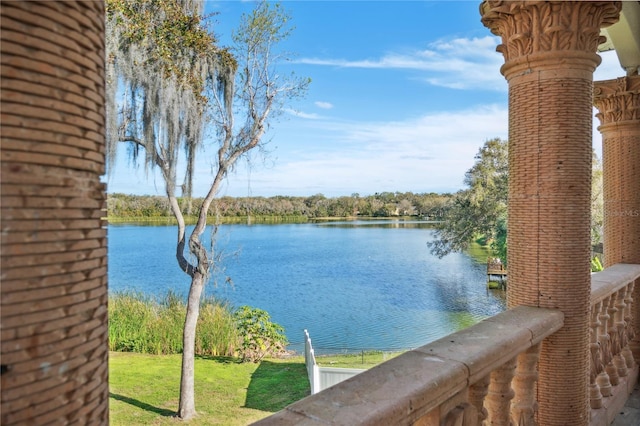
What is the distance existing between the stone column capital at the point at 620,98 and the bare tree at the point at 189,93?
6.33 meters

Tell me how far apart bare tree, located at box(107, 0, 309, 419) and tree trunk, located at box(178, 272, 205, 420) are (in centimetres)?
2

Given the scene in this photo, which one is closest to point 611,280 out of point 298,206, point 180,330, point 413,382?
point 413,382

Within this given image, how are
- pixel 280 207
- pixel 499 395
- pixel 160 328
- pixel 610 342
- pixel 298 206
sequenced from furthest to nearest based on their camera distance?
pixel 298 206, pixel 280 207, pixel 160 328, pixel 610 342, pixel 499 395

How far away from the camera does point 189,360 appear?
8.16 metres

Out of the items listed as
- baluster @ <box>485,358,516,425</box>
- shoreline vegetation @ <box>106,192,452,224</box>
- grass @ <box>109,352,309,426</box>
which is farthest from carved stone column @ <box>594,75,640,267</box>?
grass @ <box>109,352,309,426</box>

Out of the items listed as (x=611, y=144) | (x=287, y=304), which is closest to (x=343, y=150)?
(x=287, y=304)

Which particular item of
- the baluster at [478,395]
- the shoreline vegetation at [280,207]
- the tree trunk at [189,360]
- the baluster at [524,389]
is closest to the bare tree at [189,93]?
the tree trunk at [189,360]

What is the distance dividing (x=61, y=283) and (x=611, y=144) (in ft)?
14.5

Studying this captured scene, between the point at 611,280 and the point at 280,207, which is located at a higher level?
the point at 280,207

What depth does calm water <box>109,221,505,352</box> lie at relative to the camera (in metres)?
14.6

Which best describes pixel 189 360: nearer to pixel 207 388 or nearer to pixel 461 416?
pixel 207 388

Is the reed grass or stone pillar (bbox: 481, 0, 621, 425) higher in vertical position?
stone pillar (bbox: 481, 0, 621, 425)

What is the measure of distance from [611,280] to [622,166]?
1392 millimetres

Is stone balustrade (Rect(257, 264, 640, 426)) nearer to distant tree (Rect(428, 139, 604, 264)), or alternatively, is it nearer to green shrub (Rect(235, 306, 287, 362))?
green shrub (Rect(235, 306, 287, 362))
